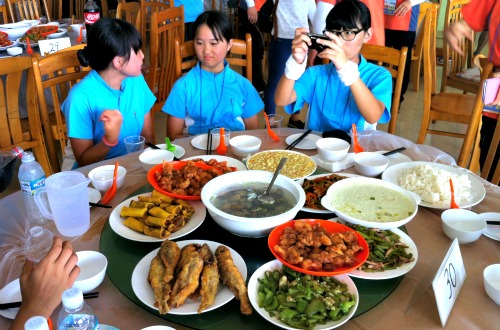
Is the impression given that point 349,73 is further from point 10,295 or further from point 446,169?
point 10,295

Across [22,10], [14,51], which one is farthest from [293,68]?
[22,10]

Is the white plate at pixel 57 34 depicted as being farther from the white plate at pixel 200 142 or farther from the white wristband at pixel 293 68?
the white wristband at pixel 293 68

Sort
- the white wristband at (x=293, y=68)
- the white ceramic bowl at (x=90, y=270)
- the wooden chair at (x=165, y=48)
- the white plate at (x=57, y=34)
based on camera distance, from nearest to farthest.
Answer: the white ceramic bowl at (x=90, y=270) < the white wristband at (x=293, y=68) < the wooden chair at (x=165, y=48) < the white plate at (x=57, y=34)

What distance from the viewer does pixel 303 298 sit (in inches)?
37.9

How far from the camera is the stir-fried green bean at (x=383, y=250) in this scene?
1.07 meters

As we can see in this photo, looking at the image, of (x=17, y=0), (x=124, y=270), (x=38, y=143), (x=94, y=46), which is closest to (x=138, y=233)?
(x=124, y=270)

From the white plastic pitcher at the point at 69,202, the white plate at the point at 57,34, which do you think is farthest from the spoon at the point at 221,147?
the white plate at the point at 57,34

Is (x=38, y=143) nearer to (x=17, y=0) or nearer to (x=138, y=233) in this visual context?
(x=138, y=233)

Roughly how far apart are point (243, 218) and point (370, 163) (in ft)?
2.35

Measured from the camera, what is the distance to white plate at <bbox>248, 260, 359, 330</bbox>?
91 centimetres

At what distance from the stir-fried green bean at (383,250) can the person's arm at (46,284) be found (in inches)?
27.3

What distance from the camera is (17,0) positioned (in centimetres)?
441

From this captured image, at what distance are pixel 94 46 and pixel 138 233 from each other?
110cm

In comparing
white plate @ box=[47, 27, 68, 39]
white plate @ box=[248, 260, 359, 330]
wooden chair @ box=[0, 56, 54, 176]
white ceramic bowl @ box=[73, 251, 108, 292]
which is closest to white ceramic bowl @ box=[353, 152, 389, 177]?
white plate @ box=[248, 260, 359, 330]
